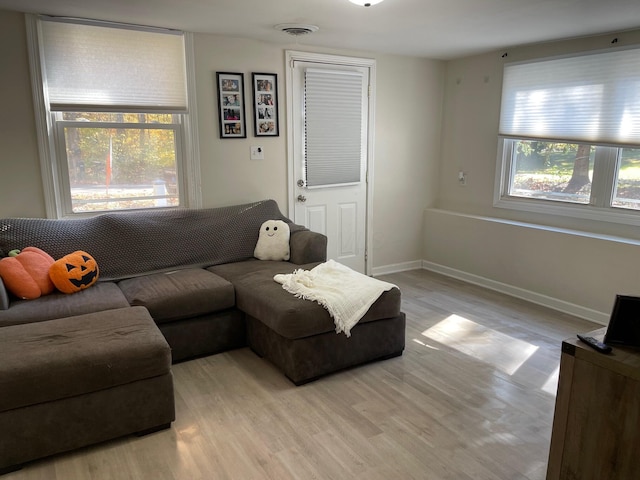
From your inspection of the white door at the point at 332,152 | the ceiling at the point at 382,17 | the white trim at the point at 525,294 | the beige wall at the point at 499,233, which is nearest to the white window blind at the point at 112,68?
the ceiling at the point at 382,17

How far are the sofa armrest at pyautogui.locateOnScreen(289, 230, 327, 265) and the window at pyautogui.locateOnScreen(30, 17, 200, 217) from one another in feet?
3.19

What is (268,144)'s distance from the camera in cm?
432

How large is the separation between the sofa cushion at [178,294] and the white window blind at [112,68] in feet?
4.61

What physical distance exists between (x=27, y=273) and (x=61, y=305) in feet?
1.11

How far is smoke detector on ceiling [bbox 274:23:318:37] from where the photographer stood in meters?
3.52

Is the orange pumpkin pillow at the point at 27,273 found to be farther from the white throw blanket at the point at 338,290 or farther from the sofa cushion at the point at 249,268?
the white throw blanket at the point at 338,290

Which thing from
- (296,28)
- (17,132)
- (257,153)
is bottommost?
(257,153)

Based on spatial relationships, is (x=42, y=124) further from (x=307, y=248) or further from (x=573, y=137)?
(x=573, y=137)

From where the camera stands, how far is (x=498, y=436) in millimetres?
2348

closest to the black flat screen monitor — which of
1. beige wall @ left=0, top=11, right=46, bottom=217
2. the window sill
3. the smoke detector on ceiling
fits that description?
the window sill

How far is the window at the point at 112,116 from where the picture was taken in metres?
3.39

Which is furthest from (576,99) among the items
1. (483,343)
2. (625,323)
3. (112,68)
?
(112,68)

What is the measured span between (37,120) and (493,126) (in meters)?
4.05

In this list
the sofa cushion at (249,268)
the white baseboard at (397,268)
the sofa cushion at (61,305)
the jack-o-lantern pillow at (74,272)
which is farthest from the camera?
the white baseboard at (397,268)
